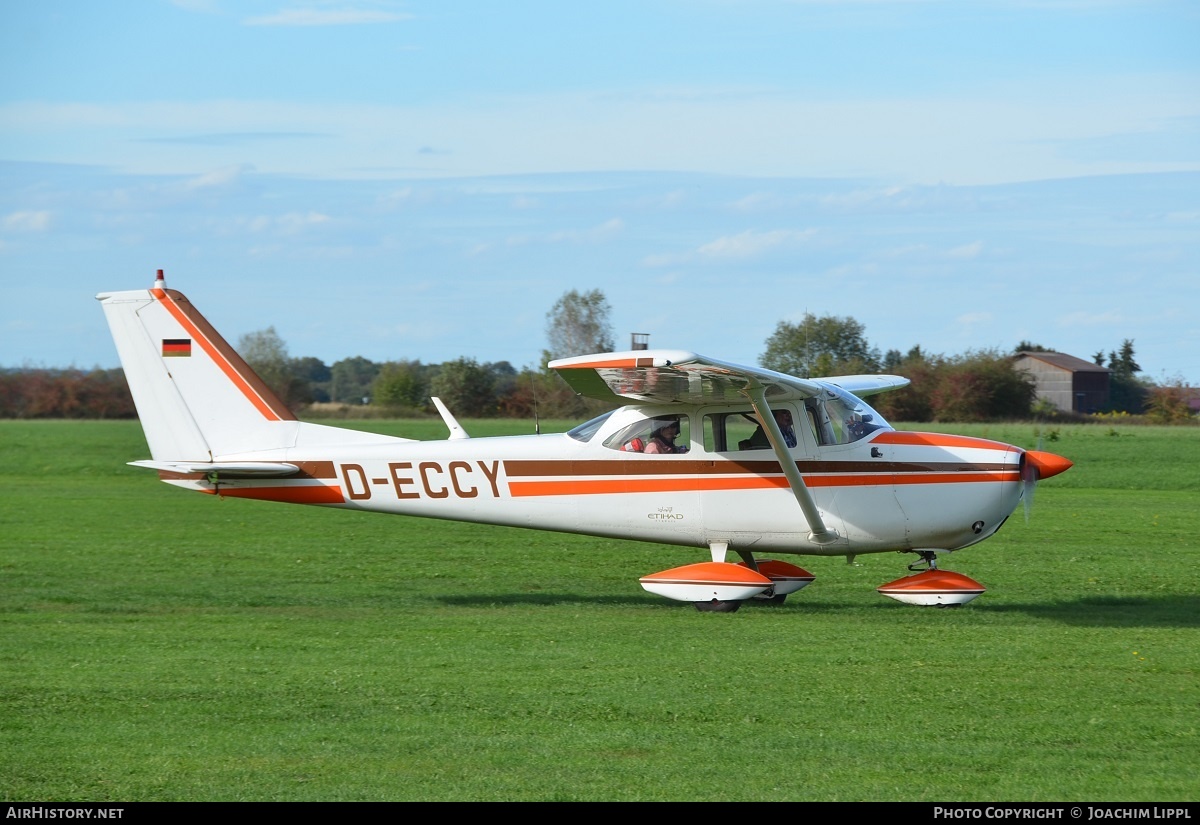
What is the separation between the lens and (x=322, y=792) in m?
5.78

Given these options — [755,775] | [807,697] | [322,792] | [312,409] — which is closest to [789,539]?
[807,697]

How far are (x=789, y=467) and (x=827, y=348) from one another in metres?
28.6

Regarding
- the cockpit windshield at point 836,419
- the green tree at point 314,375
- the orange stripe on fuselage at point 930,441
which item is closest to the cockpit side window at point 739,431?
the cockpit windshield at point 836,419

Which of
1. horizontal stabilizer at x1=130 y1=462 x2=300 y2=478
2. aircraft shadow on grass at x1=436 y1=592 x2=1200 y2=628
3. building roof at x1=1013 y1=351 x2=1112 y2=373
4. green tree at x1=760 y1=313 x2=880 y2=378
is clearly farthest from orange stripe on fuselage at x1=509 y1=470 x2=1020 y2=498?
building roof at x1=1013 y1=351 x2=1112 y2=373

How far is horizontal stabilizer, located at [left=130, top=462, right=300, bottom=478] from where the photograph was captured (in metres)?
12.2

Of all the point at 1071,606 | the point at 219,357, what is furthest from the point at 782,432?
the point at 219,357

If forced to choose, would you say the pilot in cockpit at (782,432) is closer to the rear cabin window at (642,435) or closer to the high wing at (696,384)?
the high wing at (696,384)

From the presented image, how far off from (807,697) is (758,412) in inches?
142

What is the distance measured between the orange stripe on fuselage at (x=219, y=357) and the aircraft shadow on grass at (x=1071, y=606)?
2.67 meters

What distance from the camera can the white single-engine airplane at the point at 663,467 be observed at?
1136 centimetres

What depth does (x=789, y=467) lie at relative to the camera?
11.2 m

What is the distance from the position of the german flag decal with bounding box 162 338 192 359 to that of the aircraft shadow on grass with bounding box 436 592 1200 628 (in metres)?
3.59
